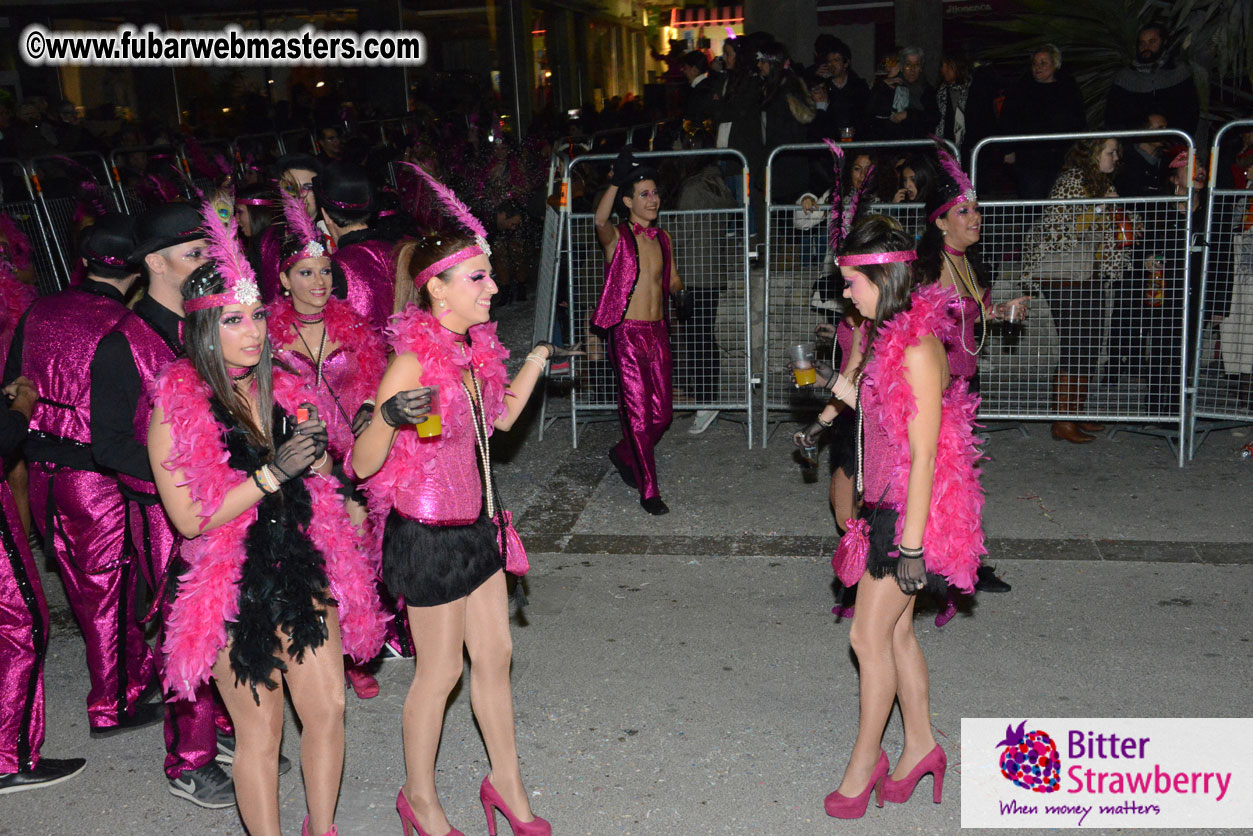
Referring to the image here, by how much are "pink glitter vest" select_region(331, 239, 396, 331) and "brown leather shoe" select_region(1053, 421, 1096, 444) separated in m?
4.83

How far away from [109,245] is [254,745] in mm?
2200

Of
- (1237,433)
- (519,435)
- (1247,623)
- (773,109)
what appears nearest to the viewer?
(1247,623)

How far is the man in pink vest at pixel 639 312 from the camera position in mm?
6500

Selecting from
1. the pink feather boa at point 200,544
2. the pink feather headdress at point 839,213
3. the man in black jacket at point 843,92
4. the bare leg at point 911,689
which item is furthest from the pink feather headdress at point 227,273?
the man in black jacket at point 843,92

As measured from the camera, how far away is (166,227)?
12.9 feet

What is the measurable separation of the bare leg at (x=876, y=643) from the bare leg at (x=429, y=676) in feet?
4.11

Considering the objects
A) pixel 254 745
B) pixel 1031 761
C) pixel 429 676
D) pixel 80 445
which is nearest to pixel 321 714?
pixel 254 745

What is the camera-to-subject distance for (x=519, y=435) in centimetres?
827

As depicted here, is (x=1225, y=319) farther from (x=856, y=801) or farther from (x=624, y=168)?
(x=856, y=801)

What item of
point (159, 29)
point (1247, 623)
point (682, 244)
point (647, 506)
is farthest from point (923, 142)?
point (159, 29)

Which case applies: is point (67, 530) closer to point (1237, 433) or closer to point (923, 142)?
point (923, 142)

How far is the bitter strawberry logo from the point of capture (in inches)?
145

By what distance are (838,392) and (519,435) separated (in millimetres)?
4787

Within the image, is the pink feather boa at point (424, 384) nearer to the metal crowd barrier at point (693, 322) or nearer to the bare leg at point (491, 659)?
the bare leg at point (491, 659)
